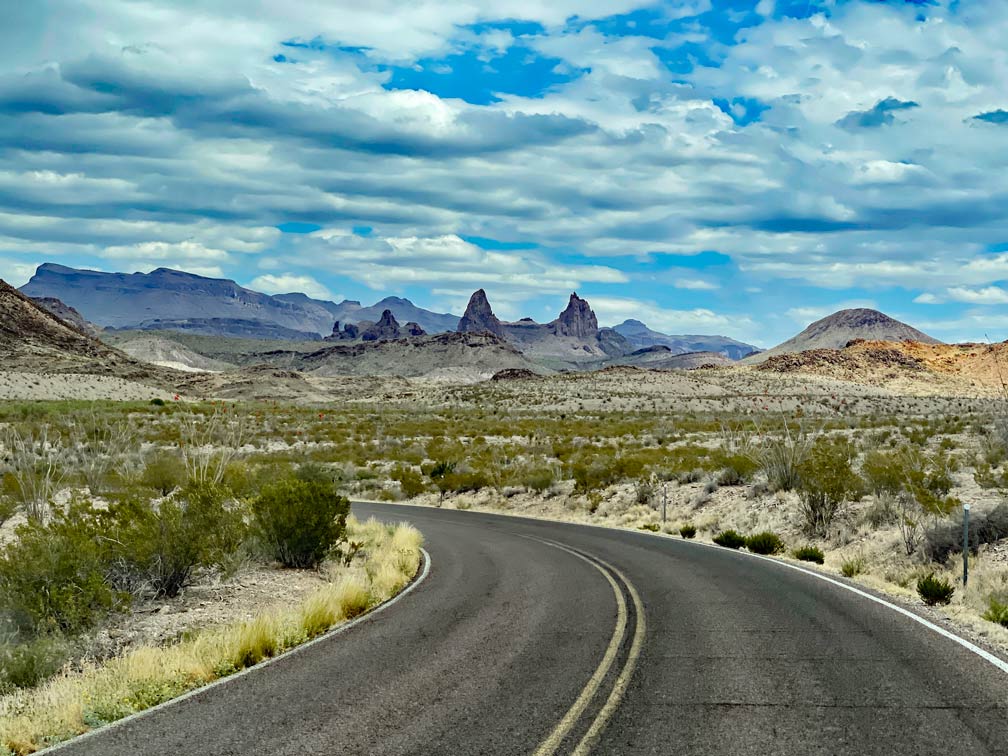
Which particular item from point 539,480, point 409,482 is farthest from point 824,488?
point 409,482

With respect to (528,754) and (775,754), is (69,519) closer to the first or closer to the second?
(528,754)

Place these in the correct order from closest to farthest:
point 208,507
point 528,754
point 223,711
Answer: point 528,754 < point 223,711 < point 208,507

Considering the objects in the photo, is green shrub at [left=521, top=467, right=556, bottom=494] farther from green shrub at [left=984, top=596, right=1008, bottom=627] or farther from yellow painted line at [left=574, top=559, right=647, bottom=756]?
green shrub at [left=984, top=596, right=1008, bottom=627]

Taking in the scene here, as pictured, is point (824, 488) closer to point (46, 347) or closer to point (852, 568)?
point (852, 568)

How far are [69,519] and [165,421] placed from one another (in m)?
51.5

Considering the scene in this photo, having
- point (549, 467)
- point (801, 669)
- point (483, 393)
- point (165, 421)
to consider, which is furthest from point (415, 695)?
point (483, 393)

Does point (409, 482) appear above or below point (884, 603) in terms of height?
below

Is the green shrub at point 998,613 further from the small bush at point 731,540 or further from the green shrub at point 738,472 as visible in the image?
the green shrub at point 738,472

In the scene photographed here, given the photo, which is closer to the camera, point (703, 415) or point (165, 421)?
point (165, 421)

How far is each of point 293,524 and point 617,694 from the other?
31.9 ft

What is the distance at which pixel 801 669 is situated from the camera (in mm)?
8727

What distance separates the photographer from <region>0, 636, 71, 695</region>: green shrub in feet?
28.4

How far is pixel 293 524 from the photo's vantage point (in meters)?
16.1

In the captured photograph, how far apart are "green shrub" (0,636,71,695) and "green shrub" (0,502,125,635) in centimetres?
74
